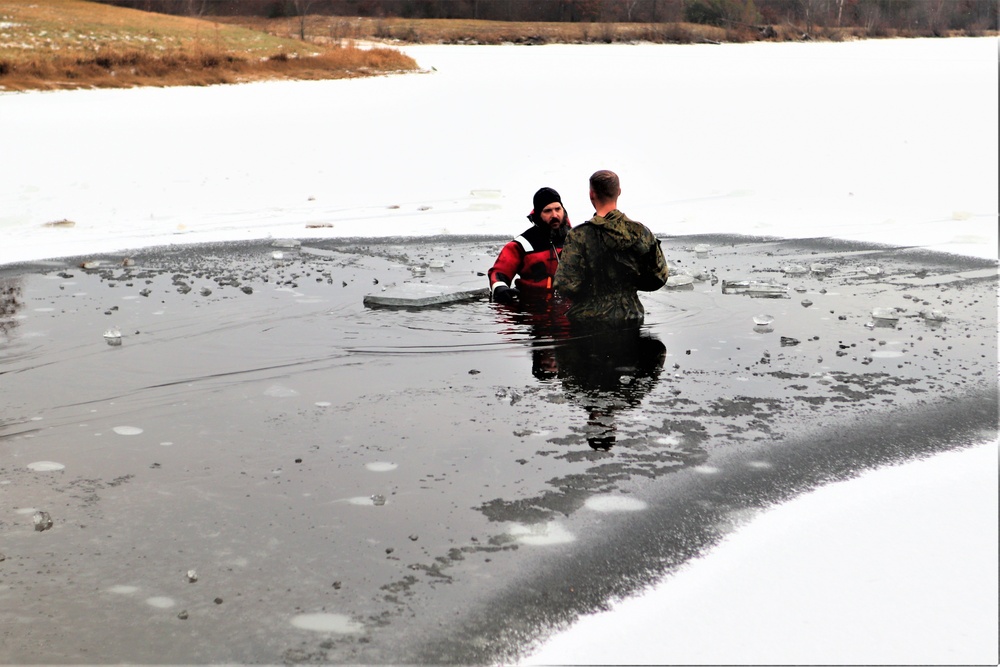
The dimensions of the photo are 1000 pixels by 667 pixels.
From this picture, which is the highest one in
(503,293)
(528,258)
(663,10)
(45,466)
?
(663,10)

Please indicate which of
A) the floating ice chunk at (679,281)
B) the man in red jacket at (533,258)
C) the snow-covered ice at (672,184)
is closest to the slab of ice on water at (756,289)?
the floating ice chunk at (679,281)

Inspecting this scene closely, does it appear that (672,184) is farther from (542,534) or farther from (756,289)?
(542,534)

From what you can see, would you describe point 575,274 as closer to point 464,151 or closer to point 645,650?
point 645,650

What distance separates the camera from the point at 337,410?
5.62 meters

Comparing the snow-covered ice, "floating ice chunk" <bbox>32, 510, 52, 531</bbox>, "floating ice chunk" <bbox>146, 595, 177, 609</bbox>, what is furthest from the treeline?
"floating ice chunk" <bbox>146, 595, 177, 609</bbox>

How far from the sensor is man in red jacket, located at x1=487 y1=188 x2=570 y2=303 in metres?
7.74

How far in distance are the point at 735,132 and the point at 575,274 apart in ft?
49.0

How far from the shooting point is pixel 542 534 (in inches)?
156

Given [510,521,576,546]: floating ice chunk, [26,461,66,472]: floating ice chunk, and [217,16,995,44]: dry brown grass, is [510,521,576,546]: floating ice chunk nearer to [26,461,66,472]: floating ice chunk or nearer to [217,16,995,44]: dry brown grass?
[26,461,66,472]: floating ice chunk

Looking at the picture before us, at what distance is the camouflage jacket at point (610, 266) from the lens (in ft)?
21.6

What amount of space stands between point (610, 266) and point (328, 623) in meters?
4.01

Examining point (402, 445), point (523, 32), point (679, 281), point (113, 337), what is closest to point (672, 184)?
point (679, 281)

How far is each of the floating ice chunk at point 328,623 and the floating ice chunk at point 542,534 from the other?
0.82 m

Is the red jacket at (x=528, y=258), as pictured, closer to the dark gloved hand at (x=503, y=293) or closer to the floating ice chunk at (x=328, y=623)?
the dark gloved hand at (x=503, y=293)
